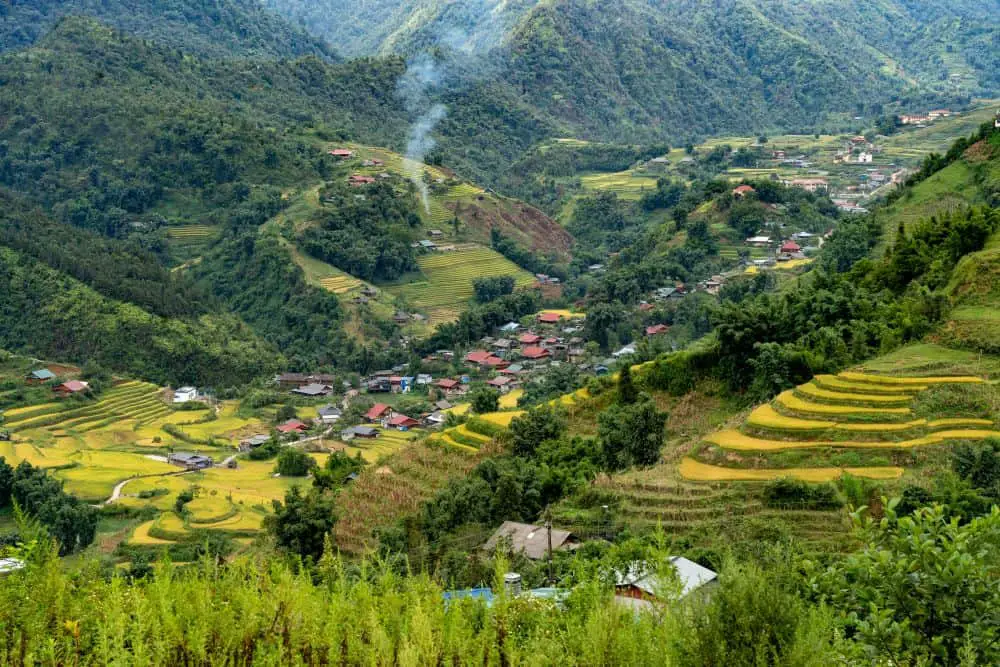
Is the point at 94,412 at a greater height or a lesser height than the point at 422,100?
lesser

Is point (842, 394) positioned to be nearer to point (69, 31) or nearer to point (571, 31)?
point (69, 31)

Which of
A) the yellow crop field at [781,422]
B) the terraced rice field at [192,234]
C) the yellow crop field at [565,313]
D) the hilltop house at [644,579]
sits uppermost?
Answer: the terraced rice field at [192,234]

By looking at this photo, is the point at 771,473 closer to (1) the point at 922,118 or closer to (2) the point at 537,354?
(2) the point at 537,354

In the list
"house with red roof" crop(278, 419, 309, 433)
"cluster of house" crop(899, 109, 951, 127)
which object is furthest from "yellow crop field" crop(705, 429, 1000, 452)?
"cluster of house" crop(899, 109, 951, 127)

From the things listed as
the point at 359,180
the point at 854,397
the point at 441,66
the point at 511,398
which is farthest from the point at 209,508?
the point at 441,66

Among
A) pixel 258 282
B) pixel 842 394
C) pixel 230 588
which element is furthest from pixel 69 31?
pixel 230 588

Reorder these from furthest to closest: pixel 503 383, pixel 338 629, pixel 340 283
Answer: pixel 340 283 → pixel 503 383 → pixel 338 629

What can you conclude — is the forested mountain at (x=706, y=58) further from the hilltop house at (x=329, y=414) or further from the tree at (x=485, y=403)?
the tree at (x=485, y=403)

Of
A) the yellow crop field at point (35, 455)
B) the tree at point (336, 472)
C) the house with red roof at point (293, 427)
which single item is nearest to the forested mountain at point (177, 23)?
the house with red roof at point (293, 427)

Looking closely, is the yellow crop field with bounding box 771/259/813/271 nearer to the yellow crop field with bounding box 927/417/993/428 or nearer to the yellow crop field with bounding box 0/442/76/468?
the yellow crop field with bounding box 927/417/993/428
